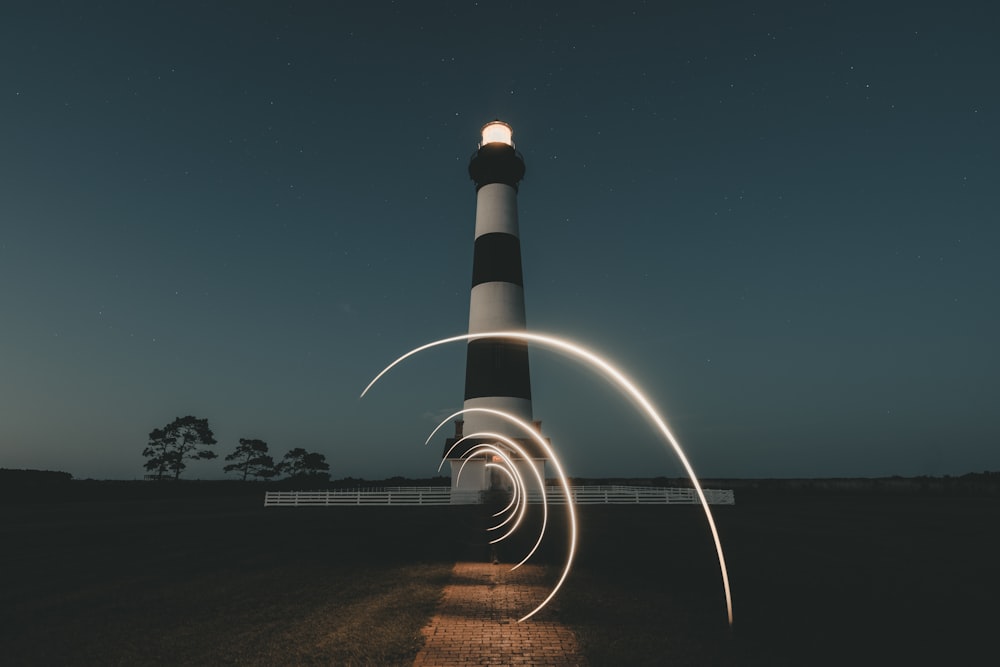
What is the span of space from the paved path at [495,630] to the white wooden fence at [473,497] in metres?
28.1

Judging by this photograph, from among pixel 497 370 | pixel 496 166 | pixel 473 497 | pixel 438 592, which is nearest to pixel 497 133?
pixel 496 166

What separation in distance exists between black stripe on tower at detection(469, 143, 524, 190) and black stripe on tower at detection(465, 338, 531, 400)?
12524mm

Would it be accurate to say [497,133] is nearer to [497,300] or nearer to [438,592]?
[497,300]

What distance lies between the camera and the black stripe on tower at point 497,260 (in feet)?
123

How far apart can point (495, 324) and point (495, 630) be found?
28.2m

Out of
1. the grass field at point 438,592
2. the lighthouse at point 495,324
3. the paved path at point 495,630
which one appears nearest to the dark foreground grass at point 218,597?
the grass field at point 438,592

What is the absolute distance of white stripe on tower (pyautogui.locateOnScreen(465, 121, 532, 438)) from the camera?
35625mm

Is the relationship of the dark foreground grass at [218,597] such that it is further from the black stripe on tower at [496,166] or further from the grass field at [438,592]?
the black stripe on tower at [496,166]

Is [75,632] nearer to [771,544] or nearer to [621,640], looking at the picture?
[621,640]

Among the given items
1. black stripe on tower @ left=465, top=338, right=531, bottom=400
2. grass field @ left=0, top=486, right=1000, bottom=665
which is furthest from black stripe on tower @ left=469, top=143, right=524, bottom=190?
grass field @ left=0, top=486, right=1000, bottom=665

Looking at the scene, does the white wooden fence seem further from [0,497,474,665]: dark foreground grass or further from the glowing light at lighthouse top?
the glowing light at lighthouse top

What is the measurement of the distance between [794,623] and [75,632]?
11.5 metres

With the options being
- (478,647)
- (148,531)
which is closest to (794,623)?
(478,647)

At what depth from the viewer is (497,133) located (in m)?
42.7
